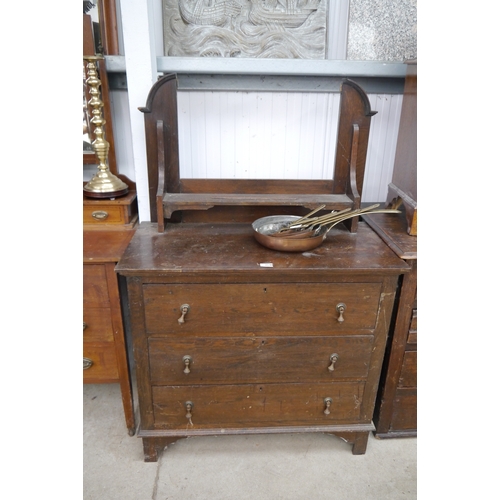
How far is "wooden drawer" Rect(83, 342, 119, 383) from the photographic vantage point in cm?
158

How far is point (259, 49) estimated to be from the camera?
1686mm

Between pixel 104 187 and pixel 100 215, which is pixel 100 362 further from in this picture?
pixel 104 187

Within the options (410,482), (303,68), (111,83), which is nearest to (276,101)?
(303,68)

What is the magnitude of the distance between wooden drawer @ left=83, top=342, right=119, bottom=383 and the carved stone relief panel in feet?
4.11

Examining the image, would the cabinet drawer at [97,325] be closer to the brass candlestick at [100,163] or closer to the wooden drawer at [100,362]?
the wooden drawer at [100,362]

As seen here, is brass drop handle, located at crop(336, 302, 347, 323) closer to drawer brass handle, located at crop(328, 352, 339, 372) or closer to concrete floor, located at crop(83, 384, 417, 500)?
drawer brass handle, located at crop(328, 352, 339, 372)

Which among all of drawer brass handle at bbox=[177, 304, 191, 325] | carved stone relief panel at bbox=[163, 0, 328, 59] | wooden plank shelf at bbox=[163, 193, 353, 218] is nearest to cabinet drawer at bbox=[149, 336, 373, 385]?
drawer brass handle at bbox=[177, 304, 191, 325]

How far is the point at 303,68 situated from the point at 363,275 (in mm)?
905

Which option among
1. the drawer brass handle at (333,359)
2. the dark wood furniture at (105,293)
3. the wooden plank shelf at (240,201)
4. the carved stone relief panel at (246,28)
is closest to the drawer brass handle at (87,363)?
the dark wood furniture at (105,293)

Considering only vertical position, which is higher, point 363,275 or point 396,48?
point 396,48

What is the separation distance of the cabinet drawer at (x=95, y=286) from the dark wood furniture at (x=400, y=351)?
1066mm

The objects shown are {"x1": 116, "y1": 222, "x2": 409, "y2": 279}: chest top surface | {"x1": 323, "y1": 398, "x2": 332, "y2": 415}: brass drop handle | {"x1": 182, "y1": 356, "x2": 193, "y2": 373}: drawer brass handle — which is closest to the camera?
{"x1": 116, "y1": 222, "x2": 409, "y2": 279}: chest top surface

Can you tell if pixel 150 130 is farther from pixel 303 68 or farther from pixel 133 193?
pixel 303 68

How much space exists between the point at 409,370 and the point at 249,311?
2.34 feet
